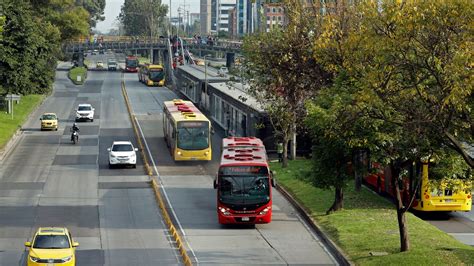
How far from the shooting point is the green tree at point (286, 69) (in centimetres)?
4794

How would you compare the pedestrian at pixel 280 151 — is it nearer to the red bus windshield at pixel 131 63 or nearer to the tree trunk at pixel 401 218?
the tree trunk at pixel 401 218

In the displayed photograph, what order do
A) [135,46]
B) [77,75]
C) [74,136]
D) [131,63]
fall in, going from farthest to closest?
[135,46]
[131,63]
[77,75]
[74,136]

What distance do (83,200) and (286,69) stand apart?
41.2 feet

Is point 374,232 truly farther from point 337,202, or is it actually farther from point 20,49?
point 20,49

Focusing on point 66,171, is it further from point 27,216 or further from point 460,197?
point 460,197

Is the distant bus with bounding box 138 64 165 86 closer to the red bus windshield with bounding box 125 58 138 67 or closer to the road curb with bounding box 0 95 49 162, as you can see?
the red bus windshield with bounding box 125 58 138 67

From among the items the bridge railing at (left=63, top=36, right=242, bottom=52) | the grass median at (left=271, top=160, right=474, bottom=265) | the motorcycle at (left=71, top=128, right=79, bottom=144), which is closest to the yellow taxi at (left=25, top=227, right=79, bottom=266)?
the grass median at (left=271, top=160, right=474, bottom=265)

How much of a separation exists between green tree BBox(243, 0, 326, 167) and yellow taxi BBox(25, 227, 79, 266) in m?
19.0

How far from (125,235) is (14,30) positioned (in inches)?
1808

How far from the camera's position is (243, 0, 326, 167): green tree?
1887 inches

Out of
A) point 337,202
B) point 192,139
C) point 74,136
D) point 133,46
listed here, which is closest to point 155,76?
point 133,46

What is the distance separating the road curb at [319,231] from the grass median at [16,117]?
2361 cm

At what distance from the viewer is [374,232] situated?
35.5 m

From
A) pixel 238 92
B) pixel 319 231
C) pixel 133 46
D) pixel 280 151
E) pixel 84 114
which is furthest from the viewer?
pixel 133 46
